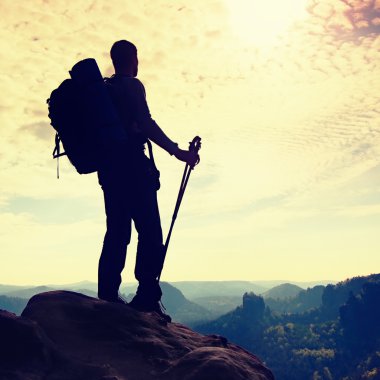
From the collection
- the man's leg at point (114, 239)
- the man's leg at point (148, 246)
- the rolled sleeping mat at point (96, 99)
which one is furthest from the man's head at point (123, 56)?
the man's leg at point (148, 246)

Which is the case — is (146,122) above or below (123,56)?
below

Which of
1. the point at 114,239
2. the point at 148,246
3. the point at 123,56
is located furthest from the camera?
the point at 123,56

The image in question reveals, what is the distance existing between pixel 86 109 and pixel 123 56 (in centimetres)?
147

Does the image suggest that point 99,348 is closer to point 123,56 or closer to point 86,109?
point 86,109

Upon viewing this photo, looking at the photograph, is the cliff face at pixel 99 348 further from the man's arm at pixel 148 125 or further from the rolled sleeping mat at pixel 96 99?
the man's arm at pixel 148 125

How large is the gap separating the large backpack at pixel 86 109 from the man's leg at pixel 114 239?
92 centimetres

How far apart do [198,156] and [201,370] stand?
3917 mm

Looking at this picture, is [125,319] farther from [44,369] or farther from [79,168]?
[79,168]

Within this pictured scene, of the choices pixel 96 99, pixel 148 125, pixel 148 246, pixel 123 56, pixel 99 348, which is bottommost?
pixel 99 348

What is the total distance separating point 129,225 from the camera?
24.1 ft

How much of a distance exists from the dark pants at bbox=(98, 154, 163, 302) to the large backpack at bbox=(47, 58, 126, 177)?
664 mm

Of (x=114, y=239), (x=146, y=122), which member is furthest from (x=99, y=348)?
(x=146, y=122)

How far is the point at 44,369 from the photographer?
456 centimetres

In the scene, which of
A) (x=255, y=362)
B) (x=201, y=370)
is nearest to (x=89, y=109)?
(x=201, y=370)
